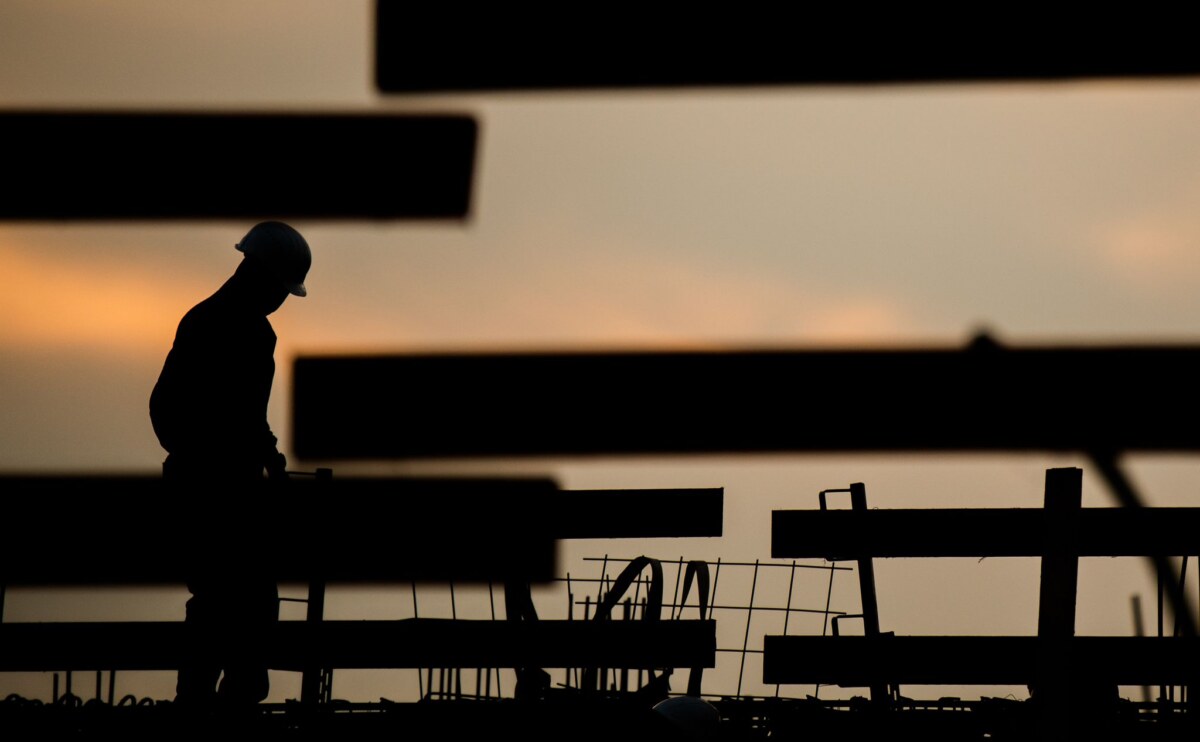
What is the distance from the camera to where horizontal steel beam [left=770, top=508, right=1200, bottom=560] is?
3.17 metres

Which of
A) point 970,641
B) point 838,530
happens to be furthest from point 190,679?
point 970,641

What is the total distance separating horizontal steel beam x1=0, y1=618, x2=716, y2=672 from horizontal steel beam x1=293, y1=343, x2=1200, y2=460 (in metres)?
0.56

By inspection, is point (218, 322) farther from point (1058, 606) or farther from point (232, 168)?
point (1058, 606)

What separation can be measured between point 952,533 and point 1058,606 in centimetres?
38

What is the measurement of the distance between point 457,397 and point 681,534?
92cm

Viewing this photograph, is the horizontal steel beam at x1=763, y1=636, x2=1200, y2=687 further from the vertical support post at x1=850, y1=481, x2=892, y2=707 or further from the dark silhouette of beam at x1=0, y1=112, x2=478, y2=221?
the dark silhouette of beam at x1=0, y1=112, x2=478, y2=221

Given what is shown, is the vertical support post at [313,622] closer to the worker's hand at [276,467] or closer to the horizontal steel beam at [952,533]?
the worker's hand at [276,467]

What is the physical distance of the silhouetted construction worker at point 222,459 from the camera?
3295mm

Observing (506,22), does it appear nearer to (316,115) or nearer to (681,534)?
(316,115)

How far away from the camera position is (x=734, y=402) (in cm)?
375

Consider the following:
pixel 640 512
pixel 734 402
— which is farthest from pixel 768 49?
pixel 640 512

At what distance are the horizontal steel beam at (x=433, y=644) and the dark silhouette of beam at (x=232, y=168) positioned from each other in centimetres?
122

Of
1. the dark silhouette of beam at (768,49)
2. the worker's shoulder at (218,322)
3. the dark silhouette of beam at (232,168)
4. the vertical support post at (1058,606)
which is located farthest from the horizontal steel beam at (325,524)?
the dark silhouette of beam at (768,49)

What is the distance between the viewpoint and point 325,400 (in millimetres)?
3631
